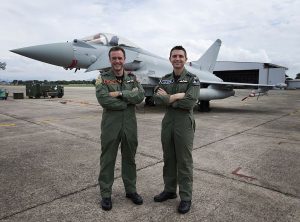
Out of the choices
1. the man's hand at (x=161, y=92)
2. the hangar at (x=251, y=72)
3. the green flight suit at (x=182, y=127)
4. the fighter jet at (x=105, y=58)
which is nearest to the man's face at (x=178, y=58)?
the green flight suit at (x=182, y=127)

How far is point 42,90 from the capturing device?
23594 mm

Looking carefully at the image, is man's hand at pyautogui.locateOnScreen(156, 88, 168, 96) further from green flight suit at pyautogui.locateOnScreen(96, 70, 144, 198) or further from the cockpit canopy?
the cockpit canopy

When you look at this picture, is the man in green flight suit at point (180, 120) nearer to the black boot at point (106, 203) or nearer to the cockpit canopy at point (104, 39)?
the black boot at point (106, 203)

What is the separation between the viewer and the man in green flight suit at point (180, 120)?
3.29 m

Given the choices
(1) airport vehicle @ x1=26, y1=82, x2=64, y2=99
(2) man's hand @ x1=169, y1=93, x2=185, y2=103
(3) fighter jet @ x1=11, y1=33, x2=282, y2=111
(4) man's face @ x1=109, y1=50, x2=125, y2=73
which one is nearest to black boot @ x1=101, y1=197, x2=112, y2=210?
(2) man's hand @ x1=169, y1=93, x2=185, y2=103

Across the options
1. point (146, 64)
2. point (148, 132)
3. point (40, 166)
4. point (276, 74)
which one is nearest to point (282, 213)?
point (40, 166)

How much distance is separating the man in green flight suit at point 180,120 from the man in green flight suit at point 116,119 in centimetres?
35

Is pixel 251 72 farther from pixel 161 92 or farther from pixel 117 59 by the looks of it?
pixel 117 59

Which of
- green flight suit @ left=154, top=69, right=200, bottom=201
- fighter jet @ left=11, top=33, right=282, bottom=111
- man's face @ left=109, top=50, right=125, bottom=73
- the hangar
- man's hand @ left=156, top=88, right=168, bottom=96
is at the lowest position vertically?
green flight suit @ left=154, top=69, right=200, bottom=201

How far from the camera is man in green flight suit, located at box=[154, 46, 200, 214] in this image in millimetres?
3285

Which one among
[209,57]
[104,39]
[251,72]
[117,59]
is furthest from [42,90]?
[251,72]

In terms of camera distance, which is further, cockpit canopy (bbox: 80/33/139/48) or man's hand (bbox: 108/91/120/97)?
cockpit canopy (bbox: 80/33/139/48)

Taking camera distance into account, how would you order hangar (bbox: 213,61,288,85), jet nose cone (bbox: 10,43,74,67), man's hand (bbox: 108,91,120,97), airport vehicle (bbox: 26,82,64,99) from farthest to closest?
hangar (bbox: 213,61,288,85), airport vehicle (bbox: 26,82,64,99), jet nose cone (bbox: 10,43,74,67), man's hand (bbox: 108,91,120,97)

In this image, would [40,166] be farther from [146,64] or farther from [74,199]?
[146,64]
